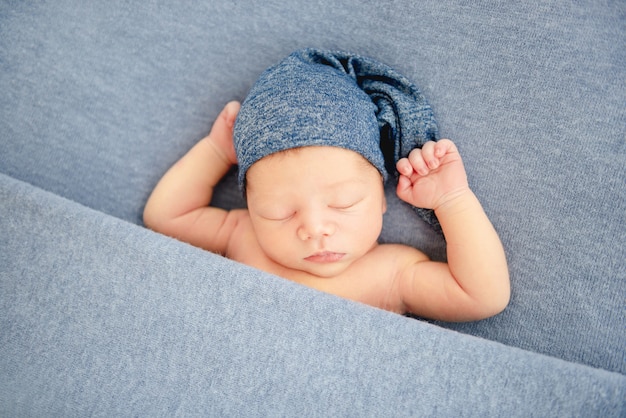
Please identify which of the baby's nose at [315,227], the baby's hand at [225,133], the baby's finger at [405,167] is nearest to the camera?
the baby's nose at [315,227]

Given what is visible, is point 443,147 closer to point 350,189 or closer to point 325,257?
point 350,189

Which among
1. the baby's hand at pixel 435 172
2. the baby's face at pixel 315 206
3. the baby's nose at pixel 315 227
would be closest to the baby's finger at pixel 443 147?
the baby's hand at pixel 435 172

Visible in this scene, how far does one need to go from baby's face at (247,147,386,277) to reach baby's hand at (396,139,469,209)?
0.29 ft

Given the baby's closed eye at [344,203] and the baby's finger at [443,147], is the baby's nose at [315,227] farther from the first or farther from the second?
the baby's finger at [443,147]

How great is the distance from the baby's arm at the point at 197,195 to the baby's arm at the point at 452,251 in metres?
0.46

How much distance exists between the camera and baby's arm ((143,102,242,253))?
3.90 feet

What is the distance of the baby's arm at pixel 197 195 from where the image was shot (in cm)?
119

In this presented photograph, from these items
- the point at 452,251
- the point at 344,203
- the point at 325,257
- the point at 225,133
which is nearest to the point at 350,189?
the point at 344,203

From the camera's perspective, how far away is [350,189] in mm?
972

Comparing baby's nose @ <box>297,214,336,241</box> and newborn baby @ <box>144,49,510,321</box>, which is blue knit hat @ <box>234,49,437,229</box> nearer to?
newborn baby @ <box>144,49,510,321</box>

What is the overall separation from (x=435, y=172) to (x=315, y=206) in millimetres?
307

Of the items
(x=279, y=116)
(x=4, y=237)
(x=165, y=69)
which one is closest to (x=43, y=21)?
(x=165, y=69)

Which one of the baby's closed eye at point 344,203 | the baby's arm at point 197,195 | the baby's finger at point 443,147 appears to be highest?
the baby's finger at point 443,147

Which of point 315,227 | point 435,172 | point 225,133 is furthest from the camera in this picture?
point 225,133
